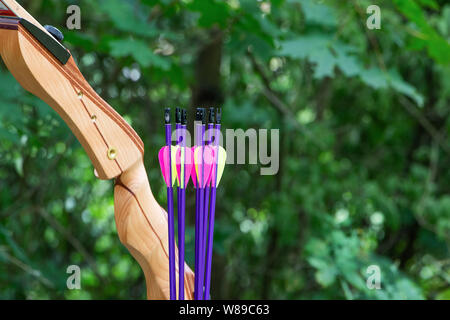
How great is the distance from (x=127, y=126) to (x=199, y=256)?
0.55 feet

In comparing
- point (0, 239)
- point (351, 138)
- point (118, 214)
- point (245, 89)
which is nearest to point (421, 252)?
point (351, 138)

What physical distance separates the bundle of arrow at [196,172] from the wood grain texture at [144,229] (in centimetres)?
2

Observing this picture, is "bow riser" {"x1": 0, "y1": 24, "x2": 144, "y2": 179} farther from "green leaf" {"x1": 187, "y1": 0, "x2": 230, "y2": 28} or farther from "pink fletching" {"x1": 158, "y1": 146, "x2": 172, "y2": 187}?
"green leaf" {"x1": 187, "y1": 0, "x2": 230, "y2": 28}

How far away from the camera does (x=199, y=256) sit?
564 millimetres

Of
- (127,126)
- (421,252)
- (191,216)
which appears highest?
(127,126)

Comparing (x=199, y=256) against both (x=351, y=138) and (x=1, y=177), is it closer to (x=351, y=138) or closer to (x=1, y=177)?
(x=1, y=177)

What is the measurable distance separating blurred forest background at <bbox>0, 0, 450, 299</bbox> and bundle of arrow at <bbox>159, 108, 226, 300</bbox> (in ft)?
2.11

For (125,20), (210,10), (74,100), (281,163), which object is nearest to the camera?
(74,100)

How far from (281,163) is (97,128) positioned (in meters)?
1.33

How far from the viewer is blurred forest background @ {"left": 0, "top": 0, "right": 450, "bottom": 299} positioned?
1.36 metres

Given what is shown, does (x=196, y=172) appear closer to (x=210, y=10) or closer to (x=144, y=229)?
(x=144, y=229)

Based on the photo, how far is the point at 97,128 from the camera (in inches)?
21.6

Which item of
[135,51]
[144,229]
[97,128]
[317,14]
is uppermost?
[317,14]

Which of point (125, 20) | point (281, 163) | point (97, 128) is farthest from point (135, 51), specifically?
point (281, 163)
